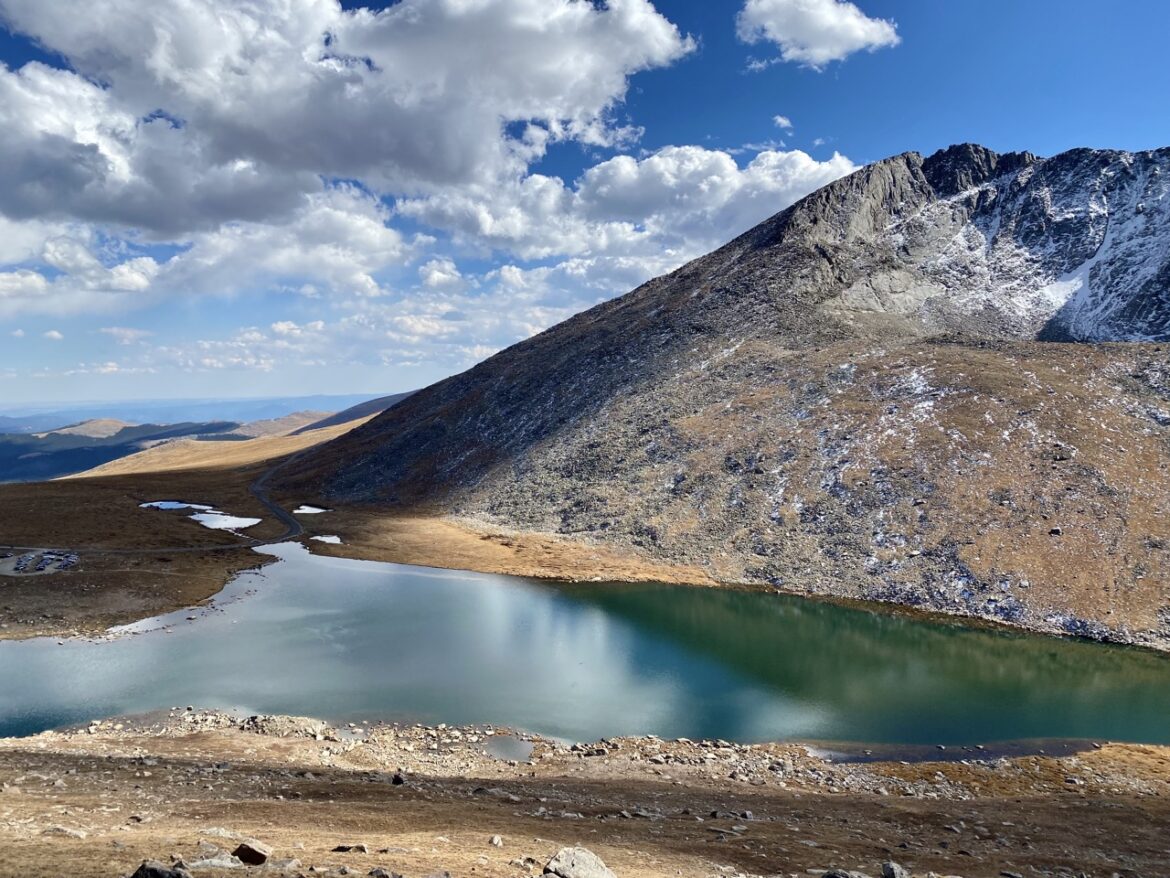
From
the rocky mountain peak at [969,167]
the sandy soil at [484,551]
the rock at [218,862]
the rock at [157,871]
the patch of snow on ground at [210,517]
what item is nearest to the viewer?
the rock at [157,871]

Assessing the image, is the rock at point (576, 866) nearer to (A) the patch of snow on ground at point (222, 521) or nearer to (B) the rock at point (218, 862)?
(B) the rock at point (218, 862)

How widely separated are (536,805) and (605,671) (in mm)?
19690

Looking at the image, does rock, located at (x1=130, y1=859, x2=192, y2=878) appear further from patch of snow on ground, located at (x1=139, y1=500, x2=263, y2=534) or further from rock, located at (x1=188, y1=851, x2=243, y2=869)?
patch of snow on ground, located at (x1=139, y1=500, x2=263, y2=534)

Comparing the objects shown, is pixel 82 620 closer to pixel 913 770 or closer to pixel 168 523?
pixel 168 523

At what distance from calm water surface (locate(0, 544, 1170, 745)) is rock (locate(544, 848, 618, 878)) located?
1896 cm

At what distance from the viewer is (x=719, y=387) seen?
93250mm

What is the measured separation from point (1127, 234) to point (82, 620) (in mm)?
147441

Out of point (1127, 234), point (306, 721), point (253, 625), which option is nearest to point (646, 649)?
point (306, 721)

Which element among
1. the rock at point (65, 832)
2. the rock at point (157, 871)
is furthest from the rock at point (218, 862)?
the rock at point (65, 832)

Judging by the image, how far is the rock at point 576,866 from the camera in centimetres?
1578

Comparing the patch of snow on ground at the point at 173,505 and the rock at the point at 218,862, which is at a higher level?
the rock at the point at 218,862

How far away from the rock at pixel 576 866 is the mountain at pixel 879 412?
48782mm

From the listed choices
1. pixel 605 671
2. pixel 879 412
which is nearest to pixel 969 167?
pixel 879 412

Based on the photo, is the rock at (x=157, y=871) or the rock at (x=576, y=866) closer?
the rock at (x=157, y=871)
